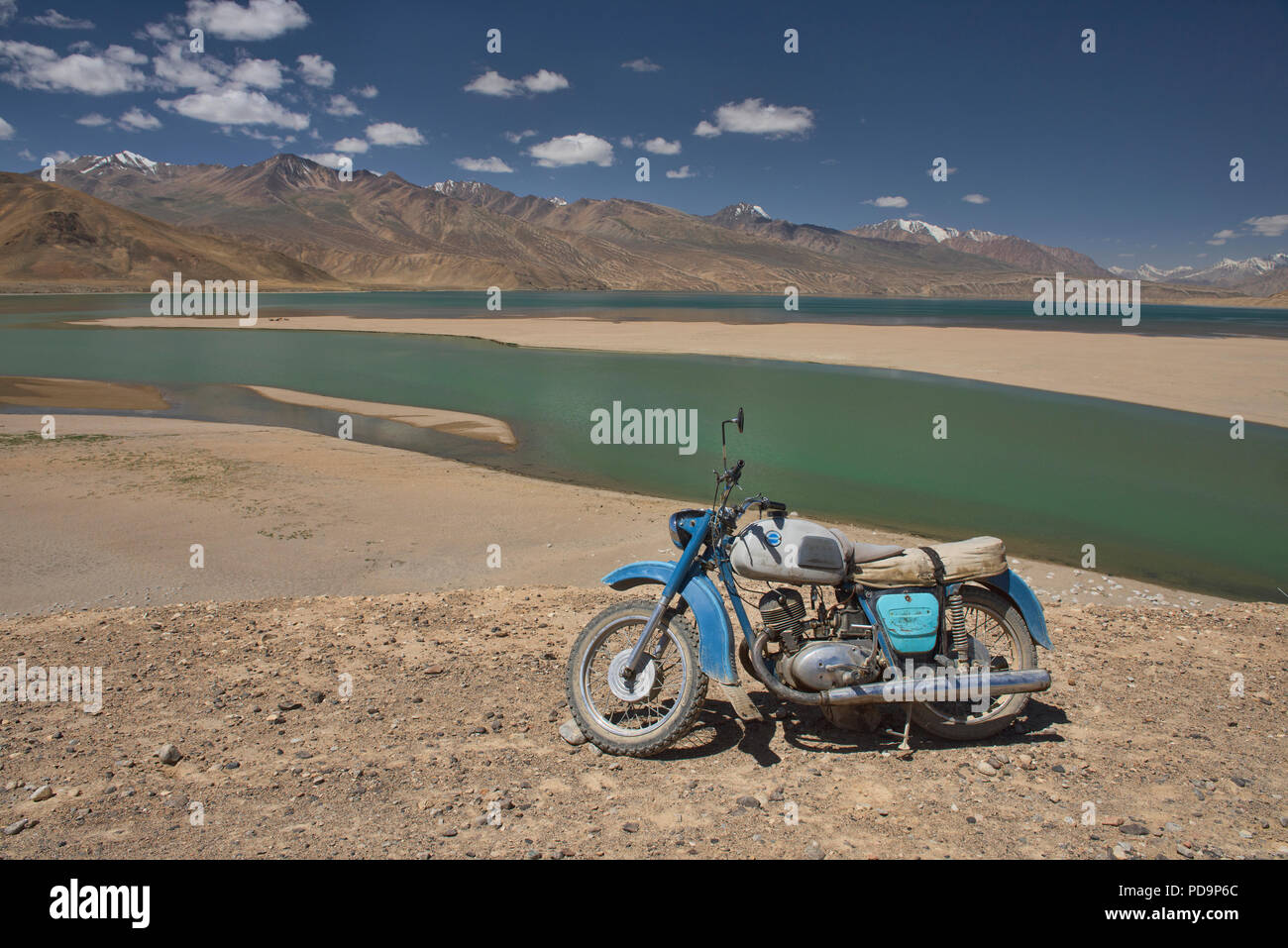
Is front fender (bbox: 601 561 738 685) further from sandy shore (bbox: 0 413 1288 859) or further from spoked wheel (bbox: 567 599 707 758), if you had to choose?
sandy shore (bbox: 0 413 1288 859)

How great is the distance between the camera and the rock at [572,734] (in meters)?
4.30

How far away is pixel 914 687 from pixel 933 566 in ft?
2.20

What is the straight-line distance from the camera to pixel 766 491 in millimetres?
12469

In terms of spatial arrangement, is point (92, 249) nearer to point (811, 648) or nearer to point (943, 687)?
point (811, 648)

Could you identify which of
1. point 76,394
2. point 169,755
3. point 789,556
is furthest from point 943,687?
point 76,394

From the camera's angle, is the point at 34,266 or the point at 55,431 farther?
the point at 34,266

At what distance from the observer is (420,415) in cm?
1917

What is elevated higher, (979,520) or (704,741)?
(979,520)

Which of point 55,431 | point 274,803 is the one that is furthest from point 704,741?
point 55,431

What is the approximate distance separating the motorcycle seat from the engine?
30cm
